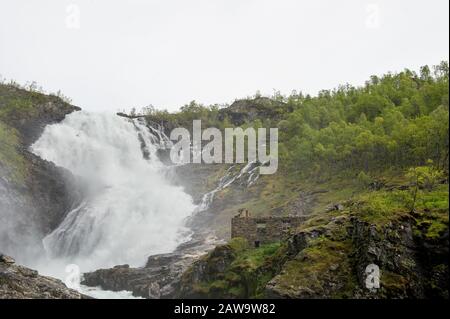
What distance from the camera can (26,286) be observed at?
918 inches

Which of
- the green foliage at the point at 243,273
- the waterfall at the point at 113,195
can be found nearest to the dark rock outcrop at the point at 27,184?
the waterfall at the point at 113,195

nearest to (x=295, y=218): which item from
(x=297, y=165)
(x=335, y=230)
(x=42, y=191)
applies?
(x=335, y=230)

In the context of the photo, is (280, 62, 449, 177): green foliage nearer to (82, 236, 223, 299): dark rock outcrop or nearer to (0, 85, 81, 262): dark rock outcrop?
(82, 236, 223, 299): dark rock outcrop

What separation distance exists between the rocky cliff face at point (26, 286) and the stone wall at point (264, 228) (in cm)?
1074

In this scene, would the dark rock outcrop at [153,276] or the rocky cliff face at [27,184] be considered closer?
the dark rock outcrop at [153,276]

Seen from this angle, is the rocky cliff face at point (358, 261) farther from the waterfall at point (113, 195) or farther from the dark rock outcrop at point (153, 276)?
Result: the waterfall at point (113, 195)

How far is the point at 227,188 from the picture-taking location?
58.1 m

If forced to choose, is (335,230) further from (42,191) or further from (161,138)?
(161,138)

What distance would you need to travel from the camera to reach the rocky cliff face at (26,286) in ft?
73.5

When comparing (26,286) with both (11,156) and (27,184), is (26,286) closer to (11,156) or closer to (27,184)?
(27,184)

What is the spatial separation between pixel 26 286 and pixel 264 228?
554 inches

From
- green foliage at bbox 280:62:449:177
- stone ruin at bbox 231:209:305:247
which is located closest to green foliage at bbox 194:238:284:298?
stone ruin at bbox 231:209:305:247
